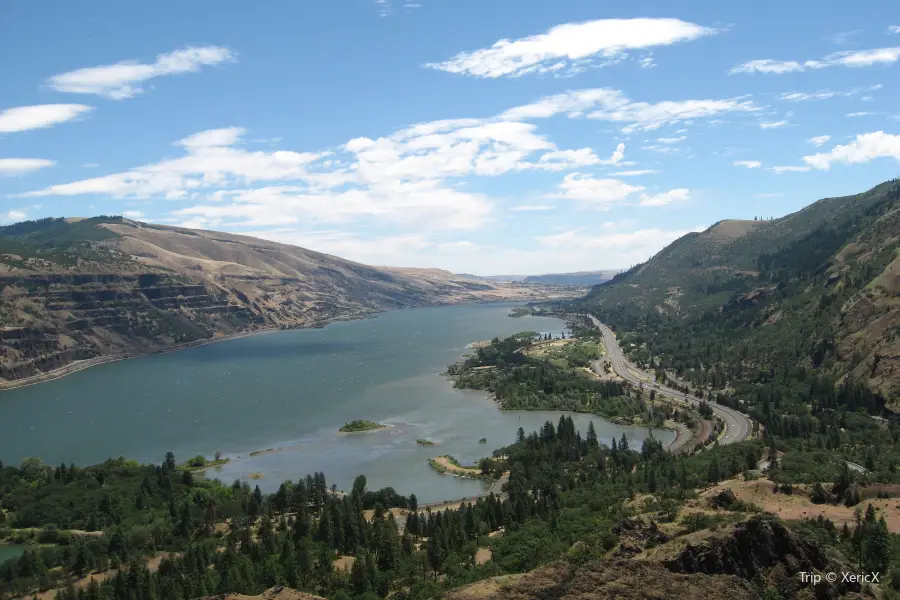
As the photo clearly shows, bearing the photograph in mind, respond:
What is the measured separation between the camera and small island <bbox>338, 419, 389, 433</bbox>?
135000mm

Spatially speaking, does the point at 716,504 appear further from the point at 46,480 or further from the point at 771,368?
the point at 771,368

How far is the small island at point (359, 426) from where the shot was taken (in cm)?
13500

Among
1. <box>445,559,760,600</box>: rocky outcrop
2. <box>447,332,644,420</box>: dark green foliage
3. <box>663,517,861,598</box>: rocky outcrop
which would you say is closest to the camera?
<box>445,559,760,600</box>: rocky outcrop

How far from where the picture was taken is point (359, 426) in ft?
446

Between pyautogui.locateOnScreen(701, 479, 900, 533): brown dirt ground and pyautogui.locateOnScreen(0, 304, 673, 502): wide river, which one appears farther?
pyautogui.locateOnScreen(0, 304, 673, 502): wide river

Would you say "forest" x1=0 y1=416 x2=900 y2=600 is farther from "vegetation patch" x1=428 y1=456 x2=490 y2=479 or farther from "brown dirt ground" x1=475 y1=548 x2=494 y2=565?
"vegetation patch" x1=428 y1=456 x2=490 y2=479

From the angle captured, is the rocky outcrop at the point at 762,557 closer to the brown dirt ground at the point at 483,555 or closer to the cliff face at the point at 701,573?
the cliff face at the point at 701,573

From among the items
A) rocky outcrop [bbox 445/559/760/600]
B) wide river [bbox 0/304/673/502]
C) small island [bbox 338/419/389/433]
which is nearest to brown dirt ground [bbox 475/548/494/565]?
rocky outcrop [bbox 445/559/760/600]

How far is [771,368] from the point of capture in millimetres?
164250

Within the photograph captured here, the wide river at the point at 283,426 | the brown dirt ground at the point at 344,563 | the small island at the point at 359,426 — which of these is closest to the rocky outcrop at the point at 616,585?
the brown dirt ground at the point at 344,563

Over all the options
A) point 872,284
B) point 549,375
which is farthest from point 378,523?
point 872,284

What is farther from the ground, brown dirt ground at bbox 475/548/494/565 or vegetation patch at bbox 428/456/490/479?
brown dirt ground at bbox 475/548/494/565

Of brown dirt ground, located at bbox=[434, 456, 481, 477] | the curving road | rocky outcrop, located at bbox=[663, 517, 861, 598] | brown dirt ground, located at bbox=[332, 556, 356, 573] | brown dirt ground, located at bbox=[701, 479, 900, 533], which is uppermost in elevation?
rocky outcrop, located at bbox=[663, 517, 861, 598]

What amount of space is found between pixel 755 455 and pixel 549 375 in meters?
86.8
